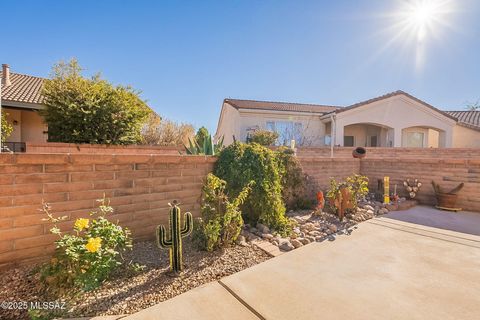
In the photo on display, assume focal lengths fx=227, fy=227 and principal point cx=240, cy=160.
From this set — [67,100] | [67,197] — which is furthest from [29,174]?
[67,100]

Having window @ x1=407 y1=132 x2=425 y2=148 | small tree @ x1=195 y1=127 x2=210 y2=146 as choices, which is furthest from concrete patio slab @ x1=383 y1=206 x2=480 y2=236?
window @ x1=407 y1=132 x2=425 y2=148

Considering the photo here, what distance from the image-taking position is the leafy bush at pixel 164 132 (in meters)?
10.7

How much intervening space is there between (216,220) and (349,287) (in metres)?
1.93

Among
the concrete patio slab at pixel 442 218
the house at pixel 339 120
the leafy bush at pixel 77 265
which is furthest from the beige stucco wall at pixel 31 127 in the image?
the concrete patio slab at pixel 442 218

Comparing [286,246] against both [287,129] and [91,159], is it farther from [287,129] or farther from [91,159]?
[287,129]

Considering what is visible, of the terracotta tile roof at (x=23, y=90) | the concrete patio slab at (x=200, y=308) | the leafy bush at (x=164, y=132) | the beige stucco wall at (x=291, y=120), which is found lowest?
the concrete patio slab at (x=200, y=308)

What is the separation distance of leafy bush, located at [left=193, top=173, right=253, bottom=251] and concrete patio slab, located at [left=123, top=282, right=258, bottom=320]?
A: 1017 mm

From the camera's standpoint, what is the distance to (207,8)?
776cm

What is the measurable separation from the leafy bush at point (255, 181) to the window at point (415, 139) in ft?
63.3

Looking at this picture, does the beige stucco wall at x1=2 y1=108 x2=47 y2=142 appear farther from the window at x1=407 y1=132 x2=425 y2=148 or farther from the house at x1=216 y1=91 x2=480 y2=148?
the window at x1=407 y1=132 x2=425 y2=148

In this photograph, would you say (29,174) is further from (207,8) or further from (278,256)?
(207,8)

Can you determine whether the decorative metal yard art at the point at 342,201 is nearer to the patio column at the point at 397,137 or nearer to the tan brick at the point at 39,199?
the tan brick at the point at 39,199

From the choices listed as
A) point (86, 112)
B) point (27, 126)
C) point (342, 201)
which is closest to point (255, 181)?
point (342, 201)

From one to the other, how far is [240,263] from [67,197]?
2.41m
